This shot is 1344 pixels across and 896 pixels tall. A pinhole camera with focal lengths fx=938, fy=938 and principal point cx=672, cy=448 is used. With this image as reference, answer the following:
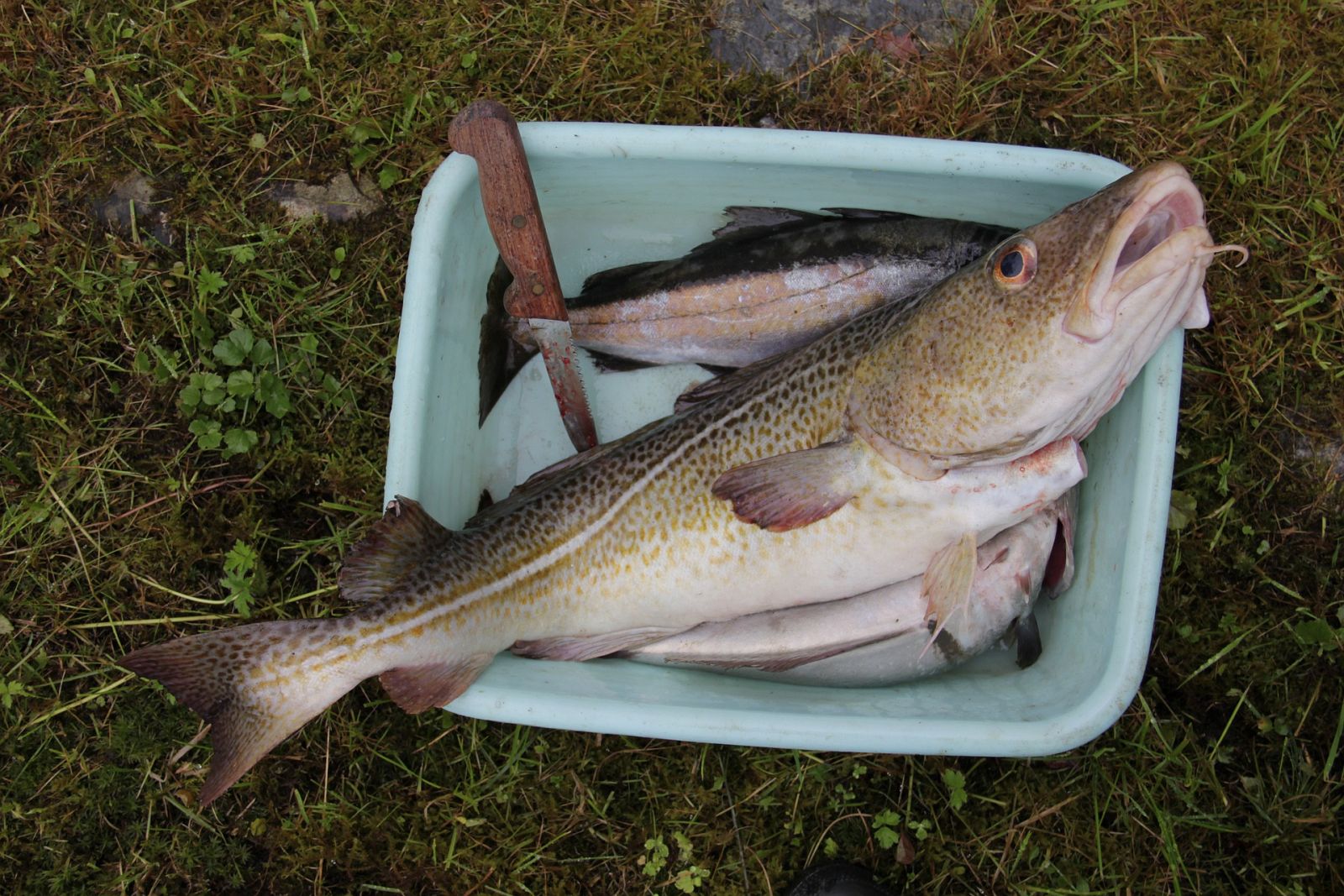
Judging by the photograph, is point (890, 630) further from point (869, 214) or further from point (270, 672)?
point (270, 672)

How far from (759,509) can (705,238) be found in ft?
4.02

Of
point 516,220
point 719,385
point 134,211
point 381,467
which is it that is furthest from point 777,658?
point 134,211

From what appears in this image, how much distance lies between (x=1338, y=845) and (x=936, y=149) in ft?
9.01

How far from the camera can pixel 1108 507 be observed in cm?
279

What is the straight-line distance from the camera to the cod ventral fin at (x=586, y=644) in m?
2.79

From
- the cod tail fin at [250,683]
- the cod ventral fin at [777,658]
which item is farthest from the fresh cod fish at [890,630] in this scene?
the cod tail fin at [250,683]

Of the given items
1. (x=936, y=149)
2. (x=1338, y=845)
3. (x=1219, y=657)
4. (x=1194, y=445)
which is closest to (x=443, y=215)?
(x=936, y=149)

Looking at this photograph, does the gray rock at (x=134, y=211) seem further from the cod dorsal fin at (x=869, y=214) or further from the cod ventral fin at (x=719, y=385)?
the cod dorsal fin at (x=869, y=214)

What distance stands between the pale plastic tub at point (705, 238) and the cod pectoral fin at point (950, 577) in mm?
319

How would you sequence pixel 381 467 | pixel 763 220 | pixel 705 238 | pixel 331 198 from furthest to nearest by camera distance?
pixel 331 198 → pixel 381 467 → pixel 705 238 → pixel 763 220

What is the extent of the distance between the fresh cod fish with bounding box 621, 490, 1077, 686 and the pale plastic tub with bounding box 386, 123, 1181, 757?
65 mm

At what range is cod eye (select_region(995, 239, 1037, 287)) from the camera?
2150mm

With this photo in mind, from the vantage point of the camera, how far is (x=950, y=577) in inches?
98.9

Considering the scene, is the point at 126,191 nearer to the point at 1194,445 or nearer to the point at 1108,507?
the point at 1108,507
